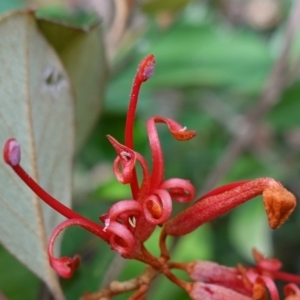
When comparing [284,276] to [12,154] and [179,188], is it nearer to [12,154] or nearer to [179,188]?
[179,188]

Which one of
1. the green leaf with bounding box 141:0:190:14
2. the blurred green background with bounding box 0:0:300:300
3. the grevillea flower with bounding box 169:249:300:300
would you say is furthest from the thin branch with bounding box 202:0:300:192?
the grevillea flower with bounding box 169:249:300:300

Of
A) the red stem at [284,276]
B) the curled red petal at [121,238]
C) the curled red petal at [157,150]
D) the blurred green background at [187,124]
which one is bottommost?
the blurred green background at [187,124]

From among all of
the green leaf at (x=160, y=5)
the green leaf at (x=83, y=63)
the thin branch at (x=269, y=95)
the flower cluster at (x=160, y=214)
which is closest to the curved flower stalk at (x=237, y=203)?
the flower cluster at (x=160, y=214)

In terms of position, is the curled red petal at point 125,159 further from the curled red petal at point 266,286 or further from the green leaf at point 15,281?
the green leaf at point 15,281

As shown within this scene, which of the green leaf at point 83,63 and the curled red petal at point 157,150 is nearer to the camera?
the curled red petal at point 157,150

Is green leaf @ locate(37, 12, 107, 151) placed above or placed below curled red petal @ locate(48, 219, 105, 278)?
above

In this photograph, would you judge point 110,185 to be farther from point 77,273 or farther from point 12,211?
point 12,211

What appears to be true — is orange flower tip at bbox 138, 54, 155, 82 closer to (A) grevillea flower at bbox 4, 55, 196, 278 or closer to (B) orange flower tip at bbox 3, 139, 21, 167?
(A) grevillea flower at bbox 4, 55, 196, 278

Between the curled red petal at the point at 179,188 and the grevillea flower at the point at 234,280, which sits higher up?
the curled red petal at the point at 179,188

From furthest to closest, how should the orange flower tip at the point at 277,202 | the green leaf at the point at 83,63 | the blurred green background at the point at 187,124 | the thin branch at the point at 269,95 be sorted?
the thin branch at the point at 269,95 → the blurred green background at the point at 187,124 → the green leaf at the point at 83,63 → the orange flower tip at the point at 277,202
